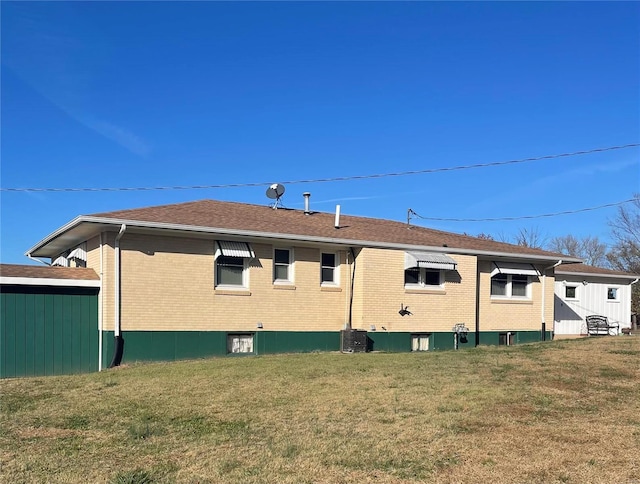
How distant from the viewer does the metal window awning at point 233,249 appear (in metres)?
15.4

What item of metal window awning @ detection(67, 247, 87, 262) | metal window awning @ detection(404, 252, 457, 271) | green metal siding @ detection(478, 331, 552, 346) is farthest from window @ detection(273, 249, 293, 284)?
green metal siding @ detection(478, 331, 552, 346)

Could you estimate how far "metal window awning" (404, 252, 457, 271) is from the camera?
1738 cm

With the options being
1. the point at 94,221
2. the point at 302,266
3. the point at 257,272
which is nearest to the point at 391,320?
the point at 302,266

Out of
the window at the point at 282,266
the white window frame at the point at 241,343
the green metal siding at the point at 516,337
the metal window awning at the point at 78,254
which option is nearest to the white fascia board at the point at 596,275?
the green metal siding at the point at 516,337

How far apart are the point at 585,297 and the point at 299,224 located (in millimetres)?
13572

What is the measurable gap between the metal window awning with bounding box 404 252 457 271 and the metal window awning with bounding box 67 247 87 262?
Result: 8811 millimetres

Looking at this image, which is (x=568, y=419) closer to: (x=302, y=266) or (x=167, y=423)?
(x=167, y=423)

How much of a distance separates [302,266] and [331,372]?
558cm

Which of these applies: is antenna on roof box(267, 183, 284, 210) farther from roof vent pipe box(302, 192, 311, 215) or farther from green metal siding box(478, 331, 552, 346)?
green metal siding box(478, 331, 552, 346)

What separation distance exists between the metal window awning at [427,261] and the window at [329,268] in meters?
2.03

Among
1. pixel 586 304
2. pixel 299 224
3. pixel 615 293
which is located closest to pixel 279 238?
pixel 299 224

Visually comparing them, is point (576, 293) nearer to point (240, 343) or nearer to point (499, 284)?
point (499, 284)

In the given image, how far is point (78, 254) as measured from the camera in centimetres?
1689

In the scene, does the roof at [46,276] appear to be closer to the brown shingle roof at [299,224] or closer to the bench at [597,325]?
the brown shingle roof at [299,224]
